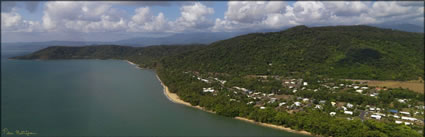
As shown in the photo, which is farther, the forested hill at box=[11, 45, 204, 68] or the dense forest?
the forested hill at box=[11, 45, 204, 68]

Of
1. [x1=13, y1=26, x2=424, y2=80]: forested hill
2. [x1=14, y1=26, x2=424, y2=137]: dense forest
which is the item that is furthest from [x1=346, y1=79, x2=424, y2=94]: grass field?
[x1=13, y1=26, x2=424, y2=80]: forested hill

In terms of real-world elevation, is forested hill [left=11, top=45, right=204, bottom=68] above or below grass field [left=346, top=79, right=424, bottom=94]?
above

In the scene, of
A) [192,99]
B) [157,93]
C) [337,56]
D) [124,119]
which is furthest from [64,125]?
[337,56]

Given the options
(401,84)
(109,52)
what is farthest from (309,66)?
(109,52)

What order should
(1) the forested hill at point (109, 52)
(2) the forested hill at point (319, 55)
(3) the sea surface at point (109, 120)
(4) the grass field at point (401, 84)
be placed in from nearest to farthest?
(3) the sea surface at point (109, 120), (4) the grass field at point (401, 84), (2) the forested hill at point (319, 55), (1) the forested hill at point (109, 52)

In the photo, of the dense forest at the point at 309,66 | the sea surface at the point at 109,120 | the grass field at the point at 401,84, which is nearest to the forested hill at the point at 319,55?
the dense forest at the point at 309,66

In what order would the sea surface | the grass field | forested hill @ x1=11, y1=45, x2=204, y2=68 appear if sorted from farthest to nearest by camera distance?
forested hill @ x1=11, y1=45, x2=204, y2=68 < the grass field < the sea surface

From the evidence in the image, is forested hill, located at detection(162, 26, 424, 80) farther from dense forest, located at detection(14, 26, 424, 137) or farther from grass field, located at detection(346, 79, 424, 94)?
grass field, located at detection(346, 79, 424, 94)

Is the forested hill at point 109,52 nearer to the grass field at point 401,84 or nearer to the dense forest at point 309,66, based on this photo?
the dense forest at point 309,66

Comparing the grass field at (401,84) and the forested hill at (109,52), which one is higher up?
the forested hill at (109,52)
